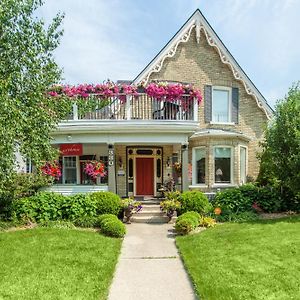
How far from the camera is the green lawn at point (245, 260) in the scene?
5.87 meters

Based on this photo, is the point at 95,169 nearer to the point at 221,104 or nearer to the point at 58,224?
the point at 58,224

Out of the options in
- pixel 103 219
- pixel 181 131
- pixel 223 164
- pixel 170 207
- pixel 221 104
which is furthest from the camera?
pixel 221 104

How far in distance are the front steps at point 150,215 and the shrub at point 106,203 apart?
33.0 inches

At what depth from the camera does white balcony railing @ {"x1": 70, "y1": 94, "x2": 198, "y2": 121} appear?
1375cm

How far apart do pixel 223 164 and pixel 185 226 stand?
6362 mm

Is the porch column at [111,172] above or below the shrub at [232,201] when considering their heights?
above

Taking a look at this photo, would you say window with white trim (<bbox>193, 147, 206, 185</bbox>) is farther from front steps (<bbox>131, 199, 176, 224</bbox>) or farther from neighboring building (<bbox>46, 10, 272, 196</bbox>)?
front steps (<bbox>131, 199, 176, 224</bbox>)

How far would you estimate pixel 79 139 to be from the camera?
14.0m

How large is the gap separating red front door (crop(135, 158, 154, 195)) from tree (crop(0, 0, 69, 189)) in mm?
8017

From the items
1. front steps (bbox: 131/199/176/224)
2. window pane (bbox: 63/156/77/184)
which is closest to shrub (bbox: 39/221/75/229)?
front steps (bbox: 131/199/176/224)

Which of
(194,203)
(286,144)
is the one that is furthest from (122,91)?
(286,144)

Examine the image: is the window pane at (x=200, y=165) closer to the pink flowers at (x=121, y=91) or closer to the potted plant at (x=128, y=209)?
the pink flowers at (x=121, y=91)

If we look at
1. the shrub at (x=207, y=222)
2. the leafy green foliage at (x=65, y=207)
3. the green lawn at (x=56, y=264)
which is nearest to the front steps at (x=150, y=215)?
the leafy green foliage at (x=65, y=207)

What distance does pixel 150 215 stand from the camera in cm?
1320
